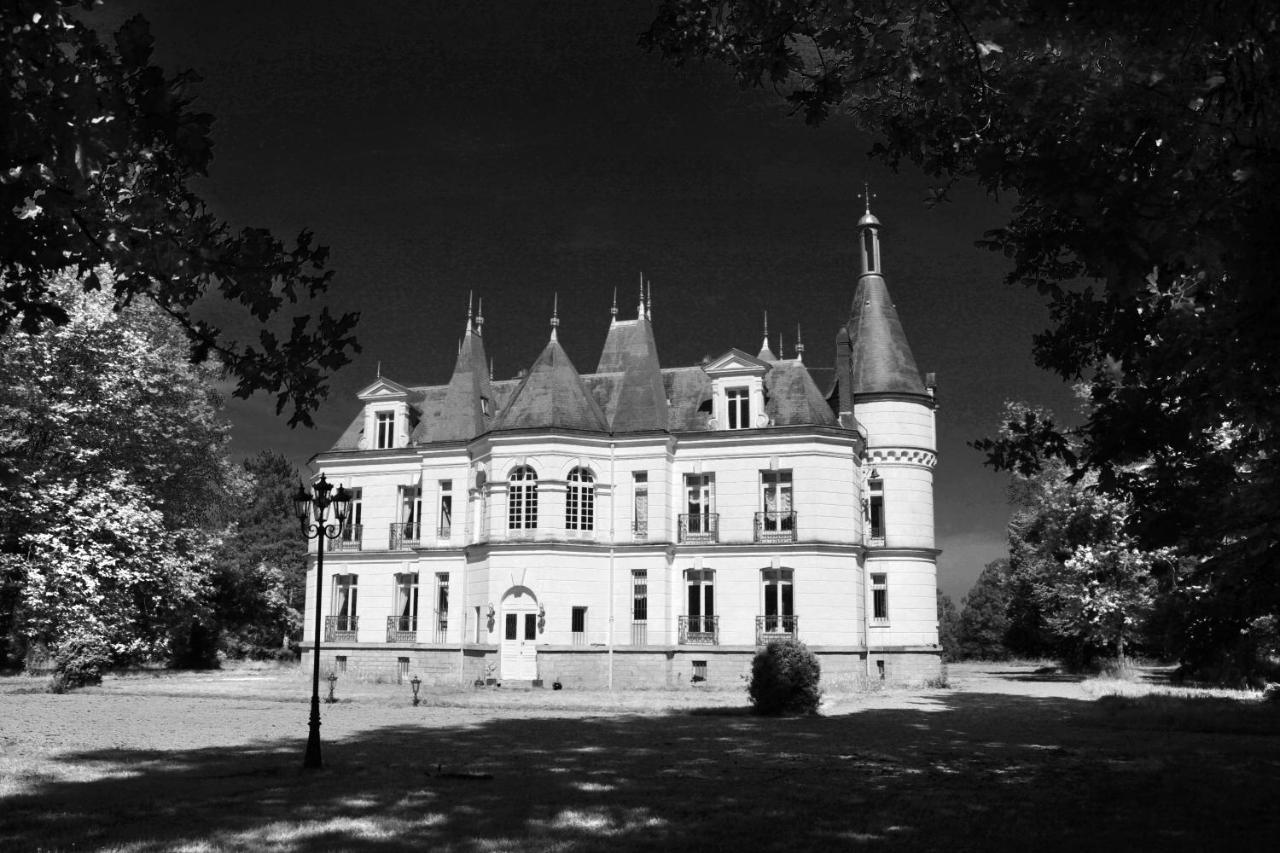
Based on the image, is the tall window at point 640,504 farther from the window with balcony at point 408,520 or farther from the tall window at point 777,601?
the window with balcony at point 408,520

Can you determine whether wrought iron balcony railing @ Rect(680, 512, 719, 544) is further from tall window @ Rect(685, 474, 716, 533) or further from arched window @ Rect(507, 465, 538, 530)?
arched window @ Rect(507, 465, 538, 530)

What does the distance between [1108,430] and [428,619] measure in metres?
30.9

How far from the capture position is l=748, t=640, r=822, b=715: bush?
77.8ft

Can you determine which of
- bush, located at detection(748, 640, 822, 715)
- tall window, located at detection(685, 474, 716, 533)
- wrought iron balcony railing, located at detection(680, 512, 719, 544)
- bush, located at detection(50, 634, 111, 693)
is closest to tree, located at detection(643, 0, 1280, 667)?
bush, located at detection(748, 640, 822, 715)

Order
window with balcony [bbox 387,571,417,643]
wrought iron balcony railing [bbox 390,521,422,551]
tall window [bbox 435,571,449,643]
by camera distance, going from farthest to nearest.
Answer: wrought iron balcony railing [bbox 390,521,422,551], window with balcony [bbox 387,571,417,643], tall window [bbox 435,571,449,643]

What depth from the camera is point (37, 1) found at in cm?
440

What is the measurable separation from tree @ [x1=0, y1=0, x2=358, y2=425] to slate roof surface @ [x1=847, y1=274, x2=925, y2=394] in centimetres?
3257

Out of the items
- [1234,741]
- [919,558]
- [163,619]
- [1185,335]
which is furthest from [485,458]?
[1185,335]

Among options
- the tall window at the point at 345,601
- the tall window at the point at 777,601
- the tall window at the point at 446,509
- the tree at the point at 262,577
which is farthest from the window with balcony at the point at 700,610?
the tree at the point at 262,577

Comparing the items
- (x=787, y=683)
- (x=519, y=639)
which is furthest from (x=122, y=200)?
(x=519, y=639)

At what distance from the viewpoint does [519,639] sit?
34031 millimetres

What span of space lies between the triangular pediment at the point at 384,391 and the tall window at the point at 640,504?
10817 mm

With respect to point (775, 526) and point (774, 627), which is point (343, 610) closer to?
point (774, 627)

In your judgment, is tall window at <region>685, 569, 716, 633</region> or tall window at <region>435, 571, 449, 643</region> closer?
tall window at <region>685, 569, 716, 633</region>
